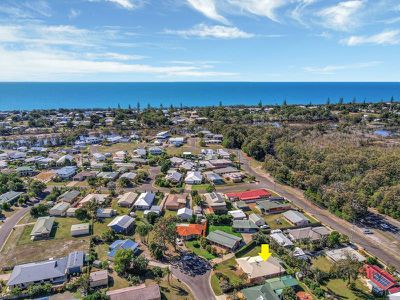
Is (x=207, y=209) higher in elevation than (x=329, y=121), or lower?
lower

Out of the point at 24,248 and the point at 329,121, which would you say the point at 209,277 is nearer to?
the point at 24,248

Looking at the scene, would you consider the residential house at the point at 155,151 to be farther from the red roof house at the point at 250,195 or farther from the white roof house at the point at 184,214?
the white roof house at the point at 184,214

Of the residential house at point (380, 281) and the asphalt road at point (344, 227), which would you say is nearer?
the residential house at point (380, 281)

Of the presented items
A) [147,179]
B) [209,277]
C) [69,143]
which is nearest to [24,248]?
[209,277]

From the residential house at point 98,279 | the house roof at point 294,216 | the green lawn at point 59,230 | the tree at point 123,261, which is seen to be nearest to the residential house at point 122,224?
the green lawn at point 59,230

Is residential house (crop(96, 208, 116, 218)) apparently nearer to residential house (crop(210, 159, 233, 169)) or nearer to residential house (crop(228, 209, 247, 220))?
residential house (crop(228, 209, 247, 220))

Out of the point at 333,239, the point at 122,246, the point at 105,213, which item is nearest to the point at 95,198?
the point at 105,213
